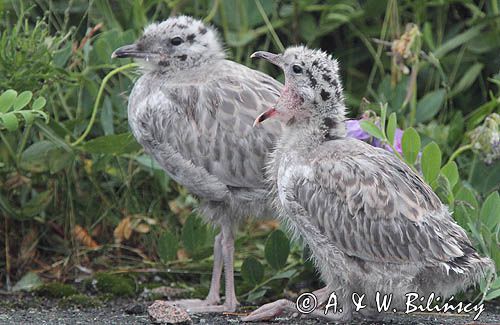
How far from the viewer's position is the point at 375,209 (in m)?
5.38

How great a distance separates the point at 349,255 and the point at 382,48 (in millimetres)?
3305

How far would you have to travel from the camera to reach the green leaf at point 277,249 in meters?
6.55

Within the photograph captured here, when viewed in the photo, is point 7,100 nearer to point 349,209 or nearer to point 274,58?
point 274,58

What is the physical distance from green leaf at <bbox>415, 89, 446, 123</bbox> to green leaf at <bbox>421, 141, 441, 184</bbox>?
1.44 meters

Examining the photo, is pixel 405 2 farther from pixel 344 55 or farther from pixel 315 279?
pixel 315 279

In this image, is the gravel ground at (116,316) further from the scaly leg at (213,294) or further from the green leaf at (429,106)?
the green leaf at (429,106)

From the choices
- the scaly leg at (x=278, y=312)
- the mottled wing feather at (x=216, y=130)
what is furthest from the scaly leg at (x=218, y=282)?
the scaly leg at (x=278, y=312)

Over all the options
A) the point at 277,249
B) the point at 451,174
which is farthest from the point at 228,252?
the point at 451,174

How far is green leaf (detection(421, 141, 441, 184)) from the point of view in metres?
5.97

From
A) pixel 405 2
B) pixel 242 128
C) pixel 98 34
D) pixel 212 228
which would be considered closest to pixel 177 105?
pixel 242 128

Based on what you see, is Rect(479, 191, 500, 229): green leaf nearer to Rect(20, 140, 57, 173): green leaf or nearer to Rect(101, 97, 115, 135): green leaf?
Rect(101, 97, 115, 135): green leaf

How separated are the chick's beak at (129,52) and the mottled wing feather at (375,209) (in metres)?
1.44

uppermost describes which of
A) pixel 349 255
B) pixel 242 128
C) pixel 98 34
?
pixel 98 34

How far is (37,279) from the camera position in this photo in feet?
22.4
